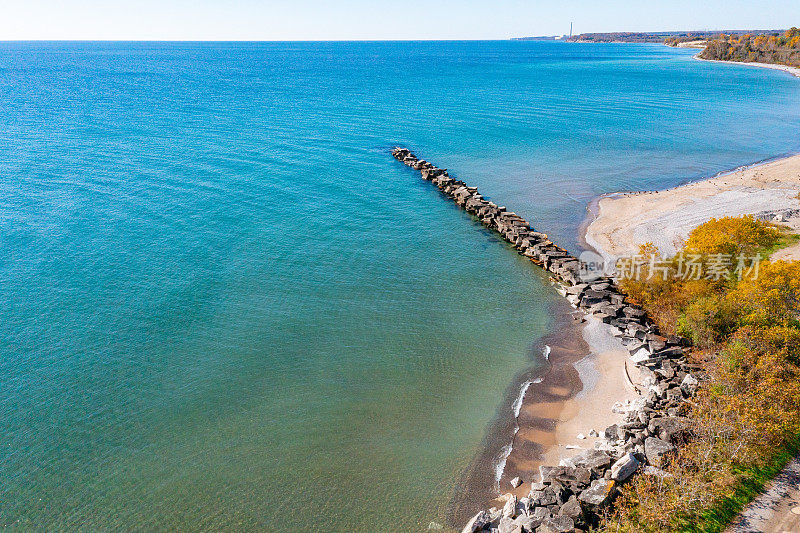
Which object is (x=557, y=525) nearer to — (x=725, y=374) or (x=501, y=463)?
(x=501, y=463)

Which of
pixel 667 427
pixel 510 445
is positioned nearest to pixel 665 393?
pixel 667 427

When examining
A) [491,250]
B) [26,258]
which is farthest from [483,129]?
[26,258]

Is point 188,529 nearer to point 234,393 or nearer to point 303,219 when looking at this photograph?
point 234,393

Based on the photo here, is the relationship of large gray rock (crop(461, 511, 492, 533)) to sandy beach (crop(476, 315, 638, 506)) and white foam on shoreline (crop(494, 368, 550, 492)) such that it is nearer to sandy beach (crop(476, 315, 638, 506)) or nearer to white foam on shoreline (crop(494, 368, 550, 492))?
sandy beach (crop(476, 315, 638, 506))

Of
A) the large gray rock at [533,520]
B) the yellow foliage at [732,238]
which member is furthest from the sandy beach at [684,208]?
the large gray rock at [533,520]

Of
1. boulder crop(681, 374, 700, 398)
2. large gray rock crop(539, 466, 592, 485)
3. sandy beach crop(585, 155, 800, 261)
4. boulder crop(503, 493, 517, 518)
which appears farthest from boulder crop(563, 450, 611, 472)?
sandy beach crop(585, 155, 800, 261)

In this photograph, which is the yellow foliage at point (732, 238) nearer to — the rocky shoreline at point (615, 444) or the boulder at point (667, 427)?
the rocky shoreline at point (615, 444)
